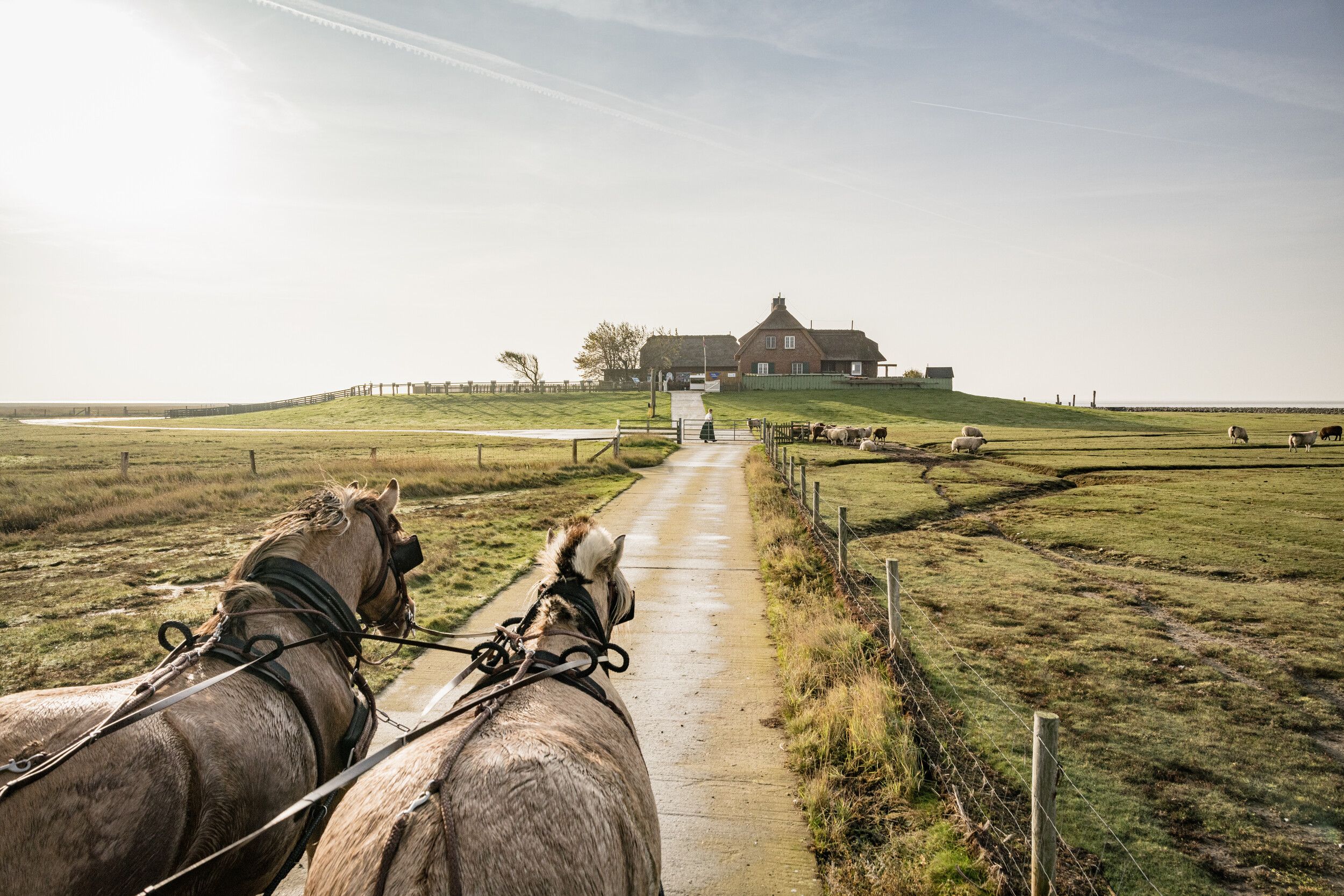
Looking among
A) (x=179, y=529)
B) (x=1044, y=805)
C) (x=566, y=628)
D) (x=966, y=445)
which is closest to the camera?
(x=566, y=628)

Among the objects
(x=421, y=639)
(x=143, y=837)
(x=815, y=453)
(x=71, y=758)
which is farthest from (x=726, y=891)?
(x=815, y=453)

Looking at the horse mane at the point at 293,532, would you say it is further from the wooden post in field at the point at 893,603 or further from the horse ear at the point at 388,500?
the wooden post in field at the point at 893,603

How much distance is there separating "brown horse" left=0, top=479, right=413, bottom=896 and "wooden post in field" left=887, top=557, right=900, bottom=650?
5.82 metres

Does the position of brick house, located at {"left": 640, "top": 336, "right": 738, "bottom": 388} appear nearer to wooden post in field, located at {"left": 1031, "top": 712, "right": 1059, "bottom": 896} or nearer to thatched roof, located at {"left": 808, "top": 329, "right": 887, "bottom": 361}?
thatched roof, located at {"left": 808, "top": 329, "right": 887, "bottom": 361}

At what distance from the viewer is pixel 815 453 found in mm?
35000

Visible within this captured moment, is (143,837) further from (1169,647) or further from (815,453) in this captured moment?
(815,453)

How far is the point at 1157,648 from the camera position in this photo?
9398mm

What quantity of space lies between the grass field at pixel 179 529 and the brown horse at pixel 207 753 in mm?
963

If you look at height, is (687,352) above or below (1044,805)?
above

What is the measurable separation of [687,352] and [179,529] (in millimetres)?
76304

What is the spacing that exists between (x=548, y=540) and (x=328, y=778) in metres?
1.74

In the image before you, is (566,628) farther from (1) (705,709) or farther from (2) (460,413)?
(2) (460,413)

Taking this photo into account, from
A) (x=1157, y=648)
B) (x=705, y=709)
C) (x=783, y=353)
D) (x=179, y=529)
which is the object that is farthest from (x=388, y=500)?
(x=783, y=353)

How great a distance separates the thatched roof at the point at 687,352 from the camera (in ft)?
290
